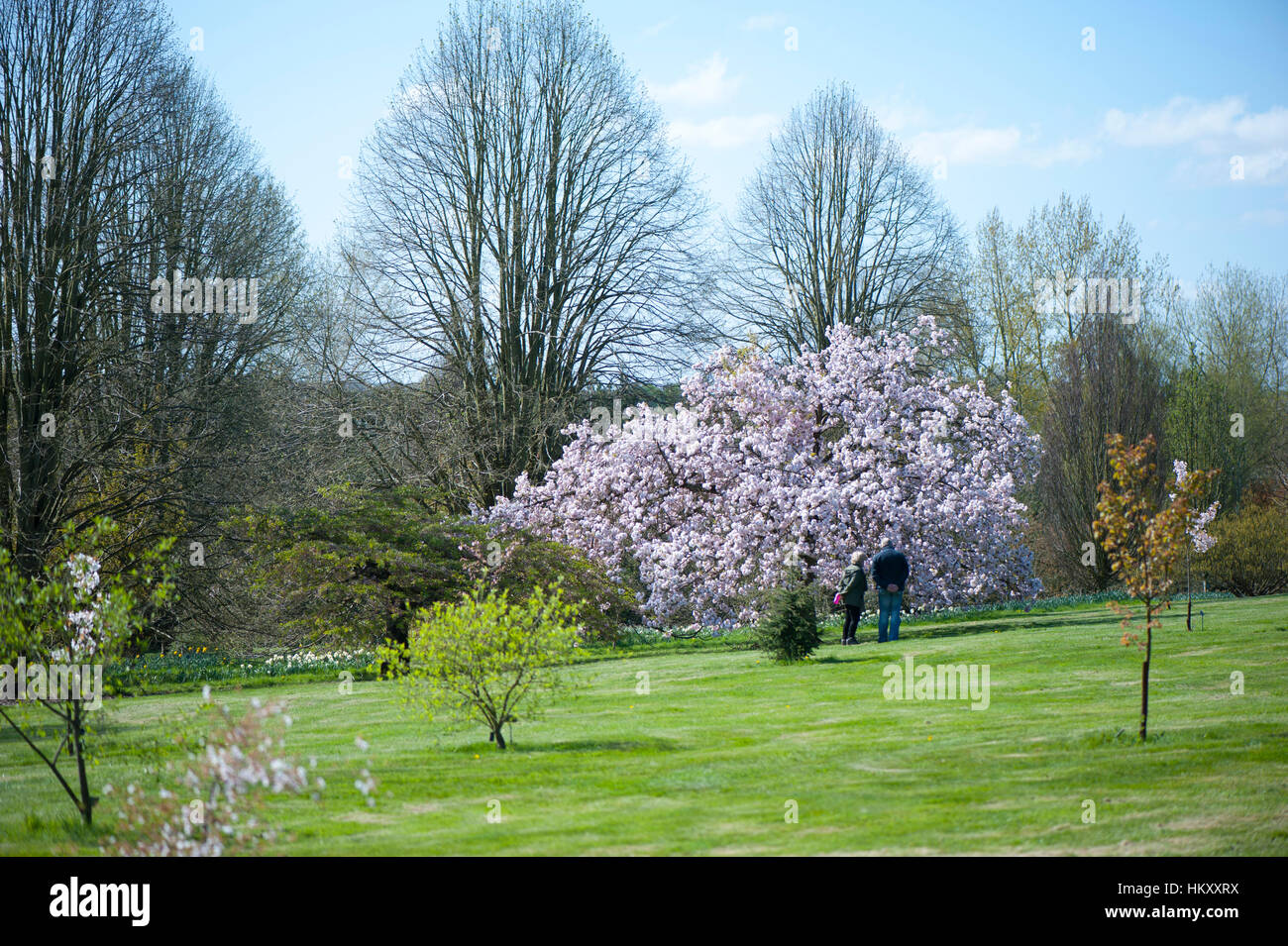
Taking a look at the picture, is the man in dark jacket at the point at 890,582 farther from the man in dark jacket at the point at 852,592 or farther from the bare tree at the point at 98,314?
the bare tree at the point at 98,314

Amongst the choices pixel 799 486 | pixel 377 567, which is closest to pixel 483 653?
pixel 377 567

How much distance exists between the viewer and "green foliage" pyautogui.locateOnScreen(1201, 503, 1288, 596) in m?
24.7

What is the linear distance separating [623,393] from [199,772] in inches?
867

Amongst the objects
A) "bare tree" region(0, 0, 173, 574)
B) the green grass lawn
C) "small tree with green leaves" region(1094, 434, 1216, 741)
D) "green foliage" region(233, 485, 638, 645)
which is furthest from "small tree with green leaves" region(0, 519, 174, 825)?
"bare tree" region(0, 0, 173, 574)

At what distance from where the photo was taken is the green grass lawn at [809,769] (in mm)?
6598

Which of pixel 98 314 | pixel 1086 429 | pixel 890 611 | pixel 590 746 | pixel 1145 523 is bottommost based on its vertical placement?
pixel 590 746

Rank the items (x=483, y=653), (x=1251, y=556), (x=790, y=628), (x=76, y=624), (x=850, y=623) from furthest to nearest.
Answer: (x=1251, y=556) < (x=850, y=623) < (x=790, y=628) < (x=483, y=653) < (x=76, y=624)

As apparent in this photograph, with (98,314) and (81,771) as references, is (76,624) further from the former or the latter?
(98,314)

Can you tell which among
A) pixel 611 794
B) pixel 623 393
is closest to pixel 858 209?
pixel 623 393

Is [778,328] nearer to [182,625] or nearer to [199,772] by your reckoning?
[182,625]

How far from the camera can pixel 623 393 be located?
27.4 meters

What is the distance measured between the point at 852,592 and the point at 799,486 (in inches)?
154

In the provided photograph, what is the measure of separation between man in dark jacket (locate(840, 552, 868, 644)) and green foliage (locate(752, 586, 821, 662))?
1145 mm

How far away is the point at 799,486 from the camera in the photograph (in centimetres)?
1978
